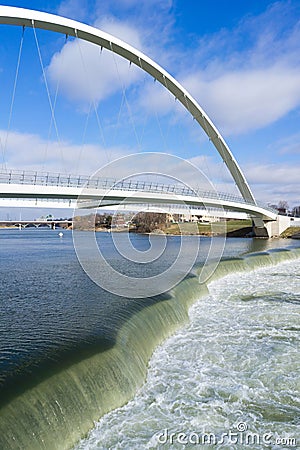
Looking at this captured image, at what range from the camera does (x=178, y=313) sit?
730 centimetres

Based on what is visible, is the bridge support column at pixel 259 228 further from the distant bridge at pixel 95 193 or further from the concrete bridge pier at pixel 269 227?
the distant bridge at pixel 95 193

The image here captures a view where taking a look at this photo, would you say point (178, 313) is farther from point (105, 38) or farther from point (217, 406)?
point (105, 38)

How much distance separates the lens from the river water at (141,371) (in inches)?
141

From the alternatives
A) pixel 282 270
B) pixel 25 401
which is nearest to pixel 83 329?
pixel 25 401

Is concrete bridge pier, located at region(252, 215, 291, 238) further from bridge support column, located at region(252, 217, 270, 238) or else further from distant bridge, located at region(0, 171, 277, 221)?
distant bridge, located at region(0, 171, 277, 221)

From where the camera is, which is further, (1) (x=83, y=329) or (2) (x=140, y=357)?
(1) (x=83, y=329)

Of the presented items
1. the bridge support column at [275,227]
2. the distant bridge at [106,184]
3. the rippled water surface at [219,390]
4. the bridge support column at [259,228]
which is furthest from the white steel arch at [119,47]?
the rippled water surface at [219,390]

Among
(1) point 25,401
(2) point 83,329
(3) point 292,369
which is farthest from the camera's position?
(2) point 83,329

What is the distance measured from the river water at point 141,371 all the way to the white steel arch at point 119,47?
12536mm

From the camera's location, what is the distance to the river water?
3592 millimetres

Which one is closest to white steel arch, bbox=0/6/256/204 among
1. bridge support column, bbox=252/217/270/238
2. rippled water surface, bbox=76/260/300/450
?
bridge support column, bbox=252/217/270/238

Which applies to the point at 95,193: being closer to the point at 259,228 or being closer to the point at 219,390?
the point at 219,390

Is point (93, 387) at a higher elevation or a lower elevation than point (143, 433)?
higher

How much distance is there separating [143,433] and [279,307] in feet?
18.8
